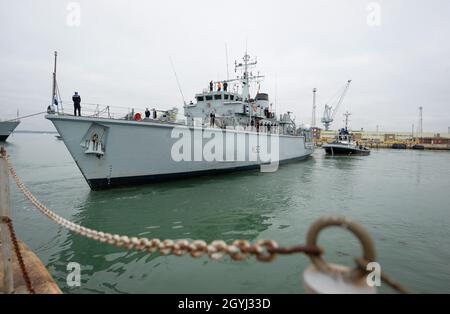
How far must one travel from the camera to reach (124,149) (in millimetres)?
11359

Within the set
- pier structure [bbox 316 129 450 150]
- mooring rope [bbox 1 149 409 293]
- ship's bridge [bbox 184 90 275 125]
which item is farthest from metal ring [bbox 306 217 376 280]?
pier structure [bbox 316 129 450 150]

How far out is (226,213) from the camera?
27.4 ft

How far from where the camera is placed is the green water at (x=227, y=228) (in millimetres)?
4387

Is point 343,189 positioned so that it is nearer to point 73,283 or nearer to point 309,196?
point 309,196

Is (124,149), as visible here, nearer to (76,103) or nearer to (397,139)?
(76,103)

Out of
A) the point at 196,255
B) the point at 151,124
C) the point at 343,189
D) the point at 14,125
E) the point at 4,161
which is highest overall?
the point at 14,125

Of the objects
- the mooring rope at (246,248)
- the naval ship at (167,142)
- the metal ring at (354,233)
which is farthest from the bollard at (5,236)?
the naval ship at (167,142)

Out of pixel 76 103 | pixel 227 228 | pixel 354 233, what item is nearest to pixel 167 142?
pixel 76 103

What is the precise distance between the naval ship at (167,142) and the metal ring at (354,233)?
1112 centimetres

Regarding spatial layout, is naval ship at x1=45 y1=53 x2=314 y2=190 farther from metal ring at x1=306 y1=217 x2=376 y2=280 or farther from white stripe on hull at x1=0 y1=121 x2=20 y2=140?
white stripe on hull at x1=0 y1=121 x2=20 y2=140

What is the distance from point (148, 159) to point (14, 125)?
168 feet

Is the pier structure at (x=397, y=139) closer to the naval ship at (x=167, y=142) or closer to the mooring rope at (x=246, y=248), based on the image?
the naval ship at (x=167, y=142)

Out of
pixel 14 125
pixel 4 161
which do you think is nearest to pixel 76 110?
pixel 4 161

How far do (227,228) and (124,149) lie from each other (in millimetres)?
6948
